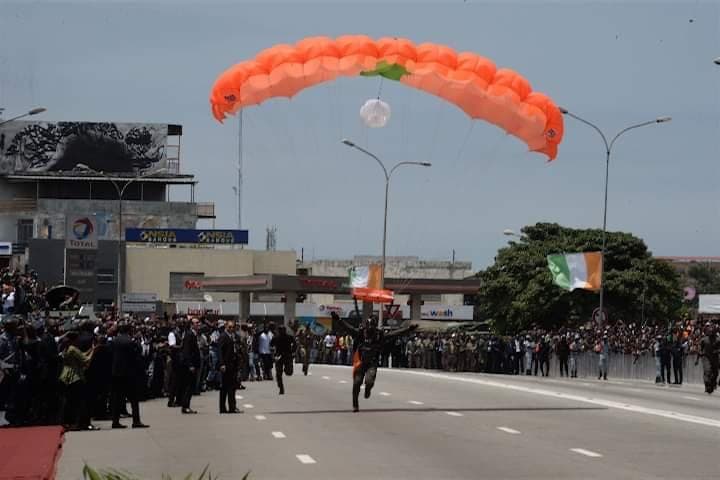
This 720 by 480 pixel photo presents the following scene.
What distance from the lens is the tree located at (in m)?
81.9

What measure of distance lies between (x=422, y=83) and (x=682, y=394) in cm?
1266

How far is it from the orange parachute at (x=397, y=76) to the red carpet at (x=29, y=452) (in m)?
9.64

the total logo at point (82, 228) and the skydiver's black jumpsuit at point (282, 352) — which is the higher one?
the total logo at point (82, 228)

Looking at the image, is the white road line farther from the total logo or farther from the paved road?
the total logo

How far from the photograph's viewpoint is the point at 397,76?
28.1 meters

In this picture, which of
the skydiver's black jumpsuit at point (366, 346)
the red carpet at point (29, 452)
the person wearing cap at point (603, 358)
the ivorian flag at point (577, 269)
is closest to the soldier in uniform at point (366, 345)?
the skydiver's black jumpsuit at point (366, 346)

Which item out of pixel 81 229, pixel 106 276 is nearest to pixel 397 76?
pixel 81 229

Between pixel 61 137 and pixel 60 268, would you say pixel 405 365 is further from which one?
pixel 61 137

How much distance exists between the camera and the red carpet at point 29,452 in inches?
596

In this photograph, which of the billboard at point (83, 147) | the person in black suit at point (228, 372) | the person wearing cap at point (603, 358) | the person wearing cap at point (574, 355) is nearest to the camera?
the person in black suit at point (228, 372)

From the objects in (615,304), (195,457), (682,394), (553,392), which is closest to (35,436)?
(195,457)

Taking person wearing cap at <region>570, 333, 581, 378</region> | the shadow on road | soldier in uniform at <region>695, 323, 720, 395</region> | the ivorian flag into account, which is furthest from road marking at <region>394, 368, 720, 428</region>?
the ivorian flag

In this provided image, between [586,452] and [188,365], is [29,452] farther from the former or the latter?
[188,365]

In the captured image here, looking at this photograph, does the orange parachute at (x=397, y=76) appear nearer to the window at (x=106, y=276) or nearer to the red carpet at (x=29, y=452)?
the red carpet at (x=29, y=452)
